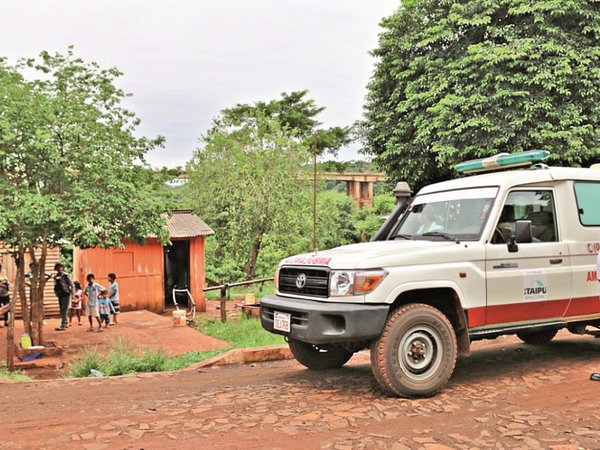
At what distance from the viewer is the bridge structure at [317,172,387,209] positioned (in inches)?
1532

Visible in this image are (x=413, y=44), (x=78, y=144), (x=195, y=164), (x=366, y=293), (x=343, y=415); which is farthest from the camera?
(x=195, y=164)

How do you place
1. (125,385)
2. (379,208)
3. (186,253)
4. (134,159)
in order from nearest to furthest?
1. (125,385)
2. (134,159)
3. (186,253)
4. (379,208)

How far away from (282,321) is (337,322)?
0.69 m

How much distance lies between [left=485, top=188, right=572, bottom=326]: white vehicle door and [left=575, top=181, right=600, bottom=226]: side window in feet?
1.29

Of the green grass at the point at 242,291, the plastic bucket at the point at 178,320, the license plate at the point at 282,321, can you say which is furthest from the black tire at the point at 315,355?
the green grass at the point at 242,291

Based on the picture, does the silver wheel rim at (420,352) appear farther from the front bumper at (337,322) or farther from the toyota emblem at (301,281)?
the toyota emblem at (301,281)

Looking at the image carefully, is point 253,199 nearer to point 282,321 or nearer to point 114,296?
point 114,296

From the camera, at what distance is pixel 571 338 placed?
336 inches

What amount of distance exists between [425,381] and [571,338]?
4.39m

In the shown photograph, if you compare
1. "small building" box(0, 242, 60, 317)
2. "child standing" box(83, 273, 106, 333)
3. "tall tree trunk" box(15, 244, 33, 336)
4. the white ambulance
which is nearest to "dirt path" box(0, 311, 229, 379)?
"child standing" box(83, 273, 106, 333)

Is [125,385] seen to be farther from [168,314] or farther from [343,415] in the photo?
[168,314]

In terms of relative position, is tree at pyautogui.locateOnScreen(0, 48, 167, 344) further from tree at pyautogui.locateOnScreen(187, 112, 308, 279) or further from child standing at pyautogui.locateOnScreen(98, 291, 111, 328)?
tree at pyautogui.locateOnScreen(187, 112, 308, 279)

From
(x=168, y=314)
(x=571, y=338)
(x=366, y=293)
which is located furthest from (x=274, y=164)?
(x=366, y=293)

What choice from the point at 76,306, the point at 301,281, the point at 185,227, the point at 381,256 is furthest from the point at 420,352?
the point at 185,227
